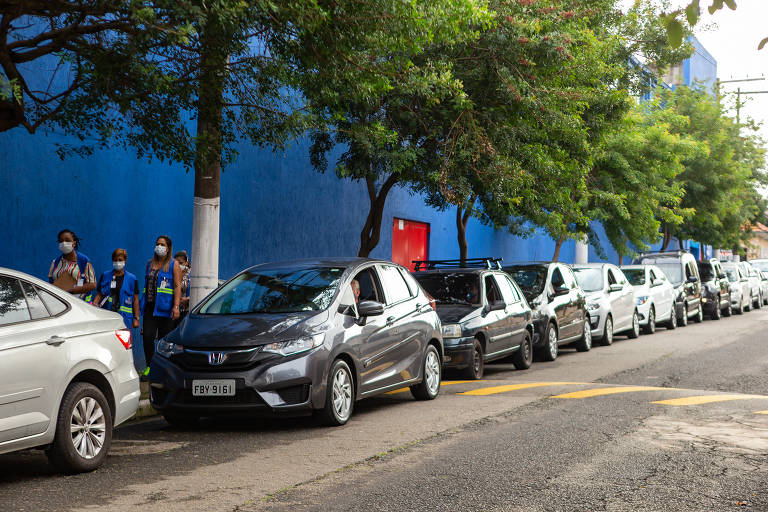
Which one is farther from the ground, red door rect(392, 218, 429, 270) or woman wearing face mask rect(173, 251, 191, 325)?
red door rect(392, 218, 429, 270)

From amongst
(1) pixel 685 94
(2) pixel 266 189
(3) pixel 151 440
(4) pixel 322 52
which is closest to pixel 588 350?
(2) pixel 266 189

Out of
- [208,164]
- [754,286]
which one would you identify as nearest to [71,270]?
[208,164]

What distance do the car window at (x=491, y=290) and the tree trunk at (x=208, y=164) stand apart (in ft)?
13.4

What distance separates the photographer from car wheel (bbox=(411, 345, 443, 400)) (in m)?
10.4

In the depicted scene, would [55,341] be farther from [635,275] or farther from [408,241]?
[635,275]

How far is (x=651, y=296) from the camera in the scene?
22.5 metres

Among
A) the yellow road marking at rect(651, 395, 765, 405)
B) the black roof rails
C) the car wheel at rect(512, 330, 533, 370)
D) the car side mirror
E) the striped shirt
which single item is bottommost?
the yellow road marking at rect(651, 395, 765, 405)

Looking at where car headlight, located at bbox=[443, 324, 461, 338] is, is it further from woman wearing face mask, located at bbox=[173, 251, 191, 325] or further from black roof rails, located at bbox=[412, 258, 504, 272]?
woman wearing face mask, located at bbox=[173, 251, 191, 325]

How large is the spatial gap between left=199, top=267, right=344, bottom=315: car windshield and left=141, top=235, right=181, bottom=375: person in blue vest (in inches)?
91.3

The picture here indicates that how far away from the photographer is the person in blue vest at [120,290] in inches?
458

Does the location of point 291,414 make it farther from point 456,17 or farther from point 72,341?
point 456,17

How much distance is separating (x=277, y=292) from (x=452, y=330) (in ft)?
12.7

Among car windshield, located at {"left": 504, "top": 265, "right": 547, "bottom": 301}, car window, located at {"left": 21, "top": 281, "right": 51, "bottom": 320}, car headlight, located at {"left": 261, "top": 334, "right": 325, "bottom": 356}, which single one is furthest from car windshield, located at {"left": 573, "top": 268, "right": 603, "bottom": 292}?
car window, located at {"left": 21, "top": 281, "right": 51, "bottom": 320}

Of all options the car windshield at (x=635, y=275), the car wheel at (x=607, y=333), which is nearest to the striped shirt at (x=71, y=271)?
the car wheel at (x=607, y=333)
